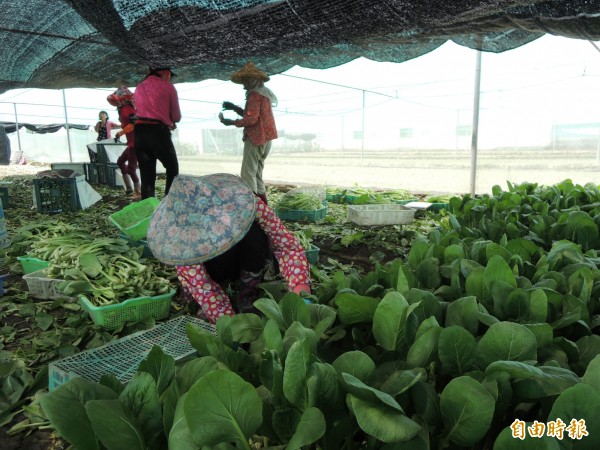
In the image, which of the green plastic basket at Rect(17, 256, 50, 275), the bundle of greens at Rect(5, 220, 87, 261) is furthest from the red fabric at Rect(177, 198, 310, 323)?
the bundle of greens at Rect(5, 220, 87, 261)

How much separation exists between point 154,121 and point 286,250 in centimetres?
342

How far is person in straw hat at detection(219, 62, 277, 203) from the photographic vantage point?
5.14 meters

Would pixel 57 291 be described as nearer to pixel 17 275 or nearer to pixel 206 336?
pixel 17 275

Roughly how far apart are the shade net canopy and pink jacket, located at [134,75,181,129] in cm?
25

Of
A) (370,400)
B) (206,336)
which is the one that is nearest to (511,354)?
(370,400)

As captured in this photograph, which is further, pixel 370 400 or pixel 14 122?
pixel 14 122

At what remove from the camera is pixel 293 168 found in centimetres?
1375

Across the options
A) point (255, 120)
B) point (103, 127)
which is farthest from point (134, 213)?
point (103, 127)

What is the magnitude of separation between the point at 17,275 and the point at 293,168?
34.9 ft

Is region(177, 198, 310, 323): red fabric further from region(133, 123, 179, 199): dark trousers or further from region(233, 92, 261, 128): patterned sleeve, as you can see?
region(233, 92, 261, 128): patterned sleeve

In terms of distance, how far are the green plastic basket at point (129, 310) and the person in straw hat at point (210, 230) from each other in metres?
0.36

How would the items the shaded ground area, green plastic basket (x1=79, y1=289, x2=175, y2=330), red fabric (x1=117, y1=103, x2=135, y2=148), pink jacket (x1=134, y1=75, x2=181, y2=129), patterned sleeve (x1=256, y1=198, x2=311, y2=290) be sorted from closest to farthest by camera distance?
1. the shaded ground area
2. patterned sleeve (x1=256, y1=198, x2=311, y2=290)
3. green plastic basket (x1=79, y1=289, x2=175, y2=330)
4. pink jacket (x1=134, y1=75, x2=181, y2=129)
5. red fabric (x1=117, y1=103, x2=135, y2=148)

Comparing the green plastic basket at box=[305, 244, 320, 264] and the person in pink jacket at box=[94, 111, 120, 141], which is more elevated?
the person in pink jacket at box=[94, 111, 120, 141]

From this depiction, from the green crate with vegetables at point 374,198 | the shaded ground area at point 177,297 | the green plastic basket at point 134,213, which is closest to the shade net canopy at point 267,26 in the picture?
the green plastic basket at point 134,213
